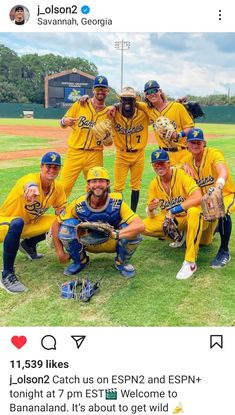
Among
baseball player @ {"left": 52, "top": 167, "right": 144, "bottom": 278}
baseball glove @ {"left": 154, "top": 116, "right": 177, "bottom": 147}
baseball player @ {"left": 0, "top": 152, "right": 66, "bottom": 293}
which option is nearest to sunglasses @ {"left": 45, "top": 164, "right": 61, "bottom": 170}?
baseball player @ {"left": 0, "top": 152, "right": 66, "bottom": 293}

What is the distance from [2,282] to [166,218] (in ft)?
5.61

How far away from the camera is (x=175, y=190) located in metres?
4.69

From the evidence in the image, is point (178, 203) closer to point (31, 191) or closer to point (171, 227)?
point (171, 227)

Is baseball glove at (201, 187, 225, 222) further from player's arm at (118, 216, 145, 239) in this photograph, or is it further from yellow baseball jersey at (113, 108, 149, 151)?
yellow baseball jersey at (113, 108, 149, 151)

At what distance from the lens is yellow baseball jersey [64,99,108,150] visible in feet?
19.0

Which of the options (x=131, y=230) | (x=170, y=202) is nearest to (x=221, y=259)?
(x=170, y=202)

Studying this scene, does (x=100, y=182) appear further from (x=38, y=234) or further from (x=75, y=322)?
(x=75, y=322)

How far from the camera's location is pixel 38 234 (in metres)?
4.59

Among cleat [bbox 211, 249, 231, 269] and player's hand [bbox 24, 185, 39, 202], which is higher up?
player's hand [bbox 24, 185, 39, 202]

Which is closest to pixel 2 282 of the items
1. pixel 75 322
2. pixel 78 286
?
pixel 78 286

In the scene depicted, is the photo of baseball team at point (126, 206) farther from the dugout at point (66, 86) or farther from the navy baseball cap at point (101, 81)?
the dugout at point (66, 86)

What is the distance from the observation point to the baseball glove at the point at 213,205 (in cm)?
429
